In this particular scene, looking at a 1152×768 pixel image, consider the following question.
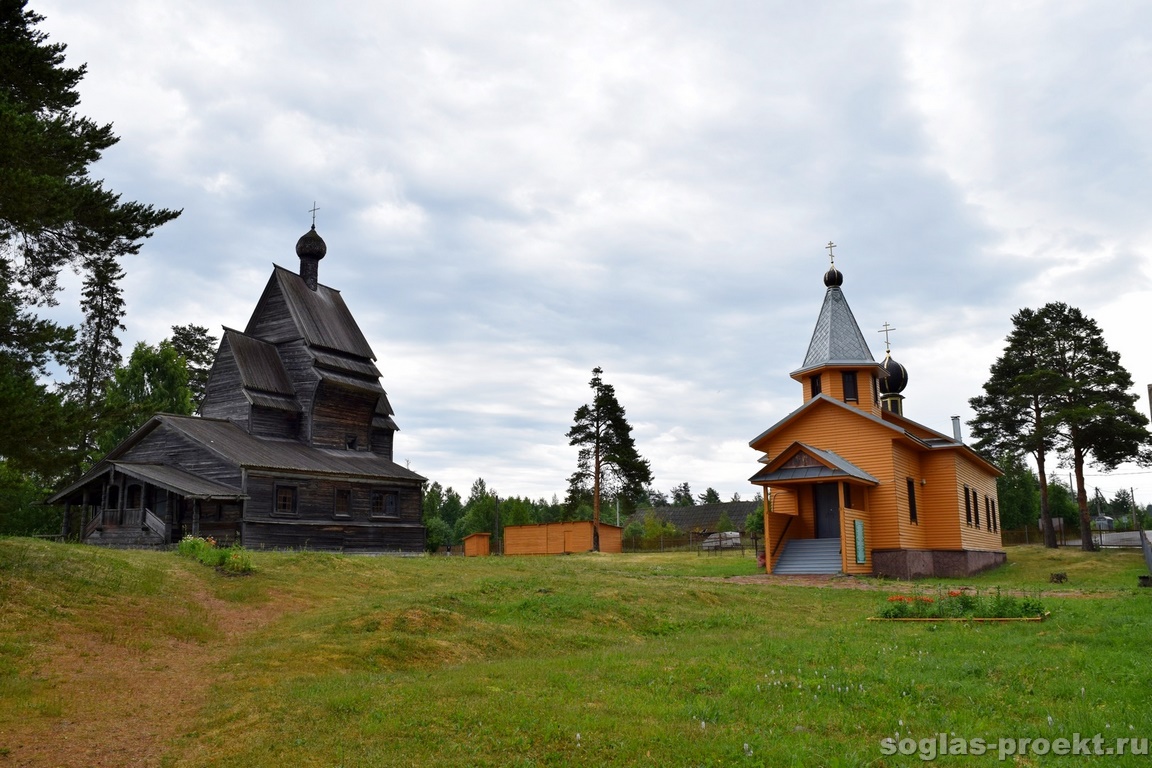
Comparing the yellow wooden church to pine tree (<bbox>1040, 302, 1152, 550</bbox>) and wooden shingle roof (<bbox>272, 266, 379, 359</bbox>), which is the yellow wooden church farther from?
wooden shingle roof (<bbox>272, 266, 379, 359</bbox>)

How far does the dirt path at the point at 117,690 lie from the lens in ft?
24.9

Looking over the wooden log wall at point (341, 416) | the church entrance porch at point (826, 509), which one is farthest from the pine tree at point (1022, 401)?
the wooden log wall at point (341, 416)

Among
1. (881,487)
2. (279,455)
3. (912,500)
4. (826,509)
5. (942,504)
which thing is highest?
(279,455)

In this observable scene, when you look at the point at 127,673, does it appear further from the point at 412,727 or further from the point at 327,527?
the point at 327,527

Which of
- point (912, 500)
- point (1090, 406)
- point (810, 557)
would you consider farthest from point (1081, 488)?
point (810, 557)

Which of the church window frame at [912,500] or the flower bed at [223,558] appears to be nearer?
the flower bed at [223,558]

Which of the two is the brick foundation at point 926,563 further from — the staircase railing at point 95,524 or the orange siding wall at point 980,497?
the staircase railing at point 95,524

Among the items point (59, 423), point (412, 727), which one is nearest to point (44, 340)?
point (59, 423)

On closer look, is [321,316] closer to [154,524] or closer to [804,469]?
[154,524]

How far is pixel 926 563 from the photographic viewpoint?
2991 centimetres

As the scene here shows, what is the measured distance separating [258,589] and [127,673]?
7.30m

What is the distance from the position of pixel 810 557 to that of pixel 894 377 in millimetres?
17291

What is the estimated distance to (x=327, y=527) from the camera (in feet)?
115

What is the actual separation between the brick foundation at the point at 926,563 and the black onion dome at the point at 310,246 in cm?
3283
